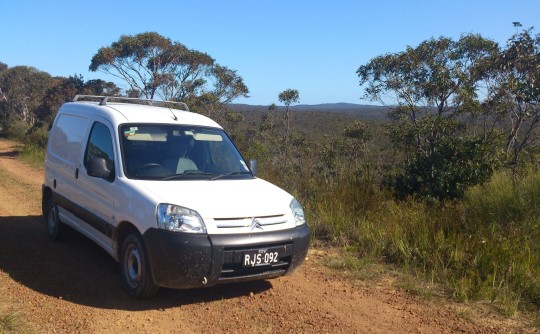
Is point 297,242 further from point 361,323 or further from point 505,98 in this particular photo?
point 505,98

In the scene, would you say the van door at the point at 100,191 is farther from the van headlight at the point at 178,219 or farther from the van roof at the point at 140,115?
the van headlight at the point at 178,219

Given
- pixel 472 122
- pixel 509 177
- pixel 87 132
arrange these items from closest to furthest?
pixel 87 132 < pixel 509 177 < pixel 472 122

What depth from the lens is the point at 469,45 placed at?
45.8 ft

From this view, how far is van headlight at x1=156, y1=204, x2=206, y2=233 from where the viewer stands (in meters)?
4.36

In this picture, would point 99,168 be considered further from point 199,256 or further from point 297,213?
point 297,213

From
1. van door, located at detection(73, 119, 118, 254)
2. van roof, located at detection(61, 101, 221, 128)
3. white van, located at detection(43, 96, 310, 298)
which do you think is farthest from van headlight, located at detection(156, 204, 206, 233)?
van roof, located at detection(61, 101, 221, 128)

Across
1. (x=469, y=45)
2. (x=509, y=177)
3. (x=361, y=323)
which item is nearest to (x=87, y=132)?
(x=361, y=323)

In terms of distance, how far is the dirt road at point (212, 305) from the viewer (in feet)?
14.1

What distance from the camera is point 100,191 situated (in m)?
5.31

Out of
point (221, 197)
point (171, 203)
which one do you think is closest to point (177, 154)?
point (221, 197)

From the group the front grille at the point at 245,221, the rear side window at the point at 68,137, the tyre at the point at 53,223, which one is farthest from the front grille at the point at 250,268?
the tyre at the point at 53,223

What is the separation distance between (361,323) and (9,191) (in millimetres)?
8911

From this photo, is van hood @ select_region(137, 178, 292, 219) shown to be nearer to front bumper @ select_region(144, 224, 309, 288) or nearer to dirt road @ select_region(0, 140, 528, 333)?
front bumper @ select_region(144, 224, 309, 288)

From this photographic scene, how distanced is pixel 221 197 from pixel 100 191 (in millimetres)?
1431
